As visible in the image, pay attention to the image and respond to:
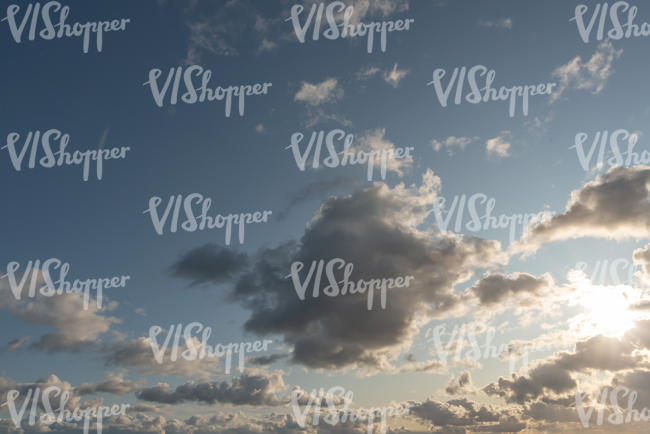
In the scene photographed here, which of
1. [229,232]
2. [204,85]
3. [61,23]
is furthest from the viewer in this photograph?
[229,232]

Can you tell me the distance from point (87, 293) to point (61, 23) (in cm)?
7244

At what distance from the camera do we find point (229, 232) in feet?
383

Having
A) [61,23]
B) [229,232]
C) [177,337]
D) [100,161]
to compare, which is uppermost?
[61,23]

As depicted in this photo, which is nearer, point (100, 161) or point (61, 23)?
point (61, 23)

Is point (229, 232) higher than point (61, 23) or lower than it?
lower

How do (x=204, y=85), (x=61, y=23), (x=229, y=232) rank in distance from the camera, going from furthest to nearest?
(x=229, y=232)
(x=204, y=85)
(x=61, y=23)

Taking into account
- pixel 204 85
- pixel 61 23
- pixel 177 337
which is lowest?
pixel 177 337

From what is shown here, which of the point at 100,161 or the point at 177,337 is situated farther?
the point at 177,337

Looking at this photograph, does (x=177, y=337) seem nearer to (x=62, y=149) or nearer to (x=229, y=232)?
(x=229, y=232)

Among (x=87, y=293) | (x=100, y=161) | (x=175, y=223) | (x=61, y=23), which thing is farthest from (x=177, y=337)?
(x=61, y=23)

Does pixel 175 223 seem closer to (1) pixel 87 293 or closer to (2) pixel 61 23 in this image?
(1) pixel 87 293

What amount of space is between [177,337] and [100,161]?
185ft

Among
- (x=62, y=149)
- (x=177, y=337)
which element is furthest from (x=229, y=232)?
(x=62, y=149)

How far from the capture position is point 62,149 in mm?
105375
